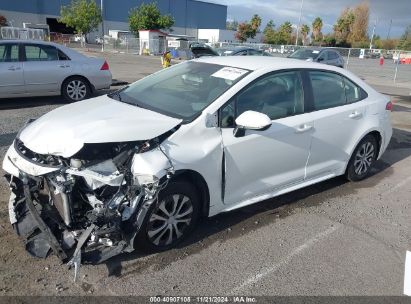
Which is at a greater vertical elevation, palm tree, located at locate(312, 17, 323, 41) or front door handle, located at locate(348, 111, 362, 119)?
palm tree, located at locate(312, 17, 323, 41)

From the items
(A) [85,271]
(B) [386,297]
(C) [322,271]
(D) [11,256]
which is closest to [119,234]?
(A) [85,271]

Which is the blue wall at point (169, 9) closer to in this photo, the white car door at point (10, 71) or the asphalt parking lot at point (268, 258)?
the white car door at point (10, 71)

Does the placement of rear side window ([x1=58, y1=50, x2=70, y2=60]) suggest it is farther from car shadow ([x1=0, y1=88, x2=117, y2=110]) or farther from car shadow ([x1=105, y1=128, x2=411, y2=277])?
car shadow ([x1=105, y1=128, x2=411, y2=277])

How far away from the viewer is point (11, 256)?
3207 mm

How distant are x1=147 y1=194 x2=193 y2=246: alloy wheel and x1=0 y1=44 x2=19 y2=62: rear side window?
692cm

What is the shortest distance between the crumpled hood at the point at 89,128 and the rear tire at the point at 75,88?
592cm

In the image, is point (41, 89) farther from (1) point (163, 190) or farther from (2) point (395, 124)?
(2) point (395, 124)

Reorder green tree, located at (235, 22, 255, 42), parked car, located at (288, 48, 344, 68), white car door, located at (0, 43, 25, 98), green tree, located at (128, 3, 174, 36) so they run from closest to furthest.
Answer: white car door, located at (0, 43, 25, 98), parked car, located at (288, 48, 344, 68), green tree, located at (128, 3, 174, 36), green tree, located at (235, 22, 255, 42)

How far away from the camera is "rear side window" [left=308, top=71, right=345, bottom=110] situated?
4.33 m

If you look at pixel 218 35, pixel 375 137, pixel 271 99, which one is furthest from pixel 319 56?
pixel 218 35

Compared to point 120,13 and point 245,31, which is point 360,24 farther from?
point 120,13

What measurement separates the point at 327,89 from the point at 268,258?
2.19 meters

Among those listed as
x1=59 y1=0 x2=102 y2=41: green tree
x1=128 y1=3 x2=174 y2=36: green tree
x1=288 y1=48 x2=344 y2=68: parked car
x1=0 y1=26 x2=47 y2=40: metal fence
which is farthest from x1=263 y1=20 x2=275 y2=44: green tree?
x1=288 y1=48 x2=344 y2=68: parked car

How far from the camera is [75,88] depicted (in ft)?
30.5
